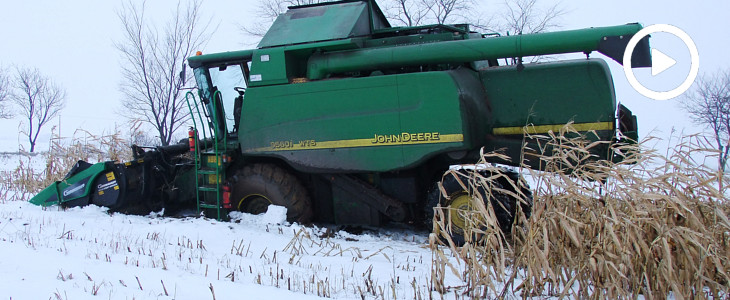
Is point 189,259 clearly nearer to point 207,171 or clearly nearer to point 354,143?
point 354,143

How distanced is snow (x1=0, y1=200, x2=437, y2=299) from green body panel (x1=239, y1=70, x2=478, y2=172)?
80cm

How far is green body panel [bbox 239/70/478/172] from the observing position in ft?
18.7

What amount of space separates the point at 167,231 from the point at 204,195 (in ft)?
5.05

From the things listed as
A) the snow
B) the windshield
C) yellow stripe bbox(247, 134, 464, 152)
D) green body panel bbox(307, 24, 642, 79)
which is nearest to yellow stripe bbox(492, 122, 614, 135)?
yellow stripe bbox(247, 134, 464, 152)

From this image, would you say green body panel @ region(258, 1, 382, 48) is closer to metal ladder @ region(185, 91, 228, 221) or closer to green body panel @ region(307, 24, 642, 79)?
green body panel @ region(307, 24, 642, 79)

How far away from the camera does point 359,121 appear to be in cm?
601

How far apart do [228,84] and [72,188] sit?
229cm

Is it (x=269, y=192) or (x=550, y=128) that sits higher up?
(x=550, y=128)

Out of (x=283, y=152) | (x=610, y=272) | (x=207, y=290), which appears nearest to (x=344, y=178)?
(x=283, y=152)

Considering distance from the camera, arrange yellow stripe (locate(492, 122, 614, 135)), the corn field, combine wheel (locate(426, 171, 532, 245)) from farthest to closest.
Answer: combine wheel (locate(426, 171, 532, 245))
yellow stripe (locate(492, 122, 614, 135))
the corn field

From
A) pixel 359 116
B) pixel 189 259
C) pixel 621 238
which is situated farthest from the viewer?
pixel 359 116

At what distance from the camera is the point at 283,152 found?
640 centimetres

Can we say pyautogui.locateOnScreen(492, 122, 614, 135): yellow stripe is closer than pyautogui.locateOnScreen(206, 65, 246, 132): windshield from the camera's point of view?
Yes

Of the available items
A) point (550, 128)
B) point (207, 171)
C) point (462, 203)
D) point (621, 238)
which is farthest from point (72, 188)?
point (621, 238)
